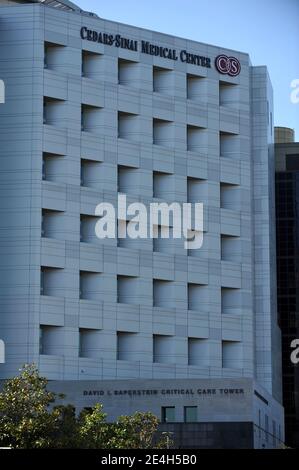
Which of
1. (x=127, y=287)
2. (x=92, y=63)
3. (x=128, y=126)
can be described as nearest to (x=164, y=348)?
(x=127, y=287)

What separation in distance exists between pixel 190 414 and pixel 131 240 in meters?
15.5

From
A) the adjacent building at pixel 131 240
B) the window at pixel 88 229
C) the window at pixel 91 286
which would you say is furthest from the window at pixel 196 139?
the window at pixel 91 286

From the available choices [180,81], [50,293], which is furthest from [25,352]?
[180,81]

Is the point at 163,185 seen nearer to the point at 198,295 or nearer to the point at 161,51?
the point at 198,295

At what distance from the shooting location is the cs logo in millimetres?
97938

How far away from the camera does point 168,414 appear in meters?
82.5

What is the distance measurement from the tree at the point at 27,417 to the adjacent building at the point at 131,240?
73.5 feet

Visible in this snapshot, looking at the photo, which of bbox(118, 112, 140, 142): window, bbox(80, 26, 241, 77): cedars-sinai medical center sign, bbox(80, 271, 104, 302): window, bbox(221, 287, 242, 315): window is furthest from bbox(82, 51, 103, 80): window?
bbox(221, 287, 242, 315): window

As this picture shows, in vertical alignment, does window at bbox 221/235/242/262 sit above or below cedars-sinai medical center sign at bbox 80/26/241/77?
below

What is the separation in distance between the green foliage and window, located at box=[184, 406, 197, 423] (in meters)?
18.6

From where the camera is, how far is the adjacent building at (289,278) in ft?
373

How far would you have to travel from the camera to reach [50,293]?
8738 cm

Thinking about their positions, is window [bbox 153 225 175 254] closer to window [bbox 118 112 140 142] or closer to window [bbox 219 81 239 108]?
window [bbox 118 112 140 142]

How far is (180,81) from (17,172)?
56.4 ft
